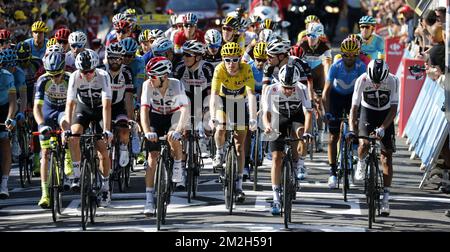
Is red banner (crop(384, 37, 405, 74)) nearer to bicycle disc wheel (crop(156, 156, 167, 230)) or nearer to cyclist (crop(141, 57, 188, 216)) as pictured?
A: cyclist (crop(141, 57, 188, 216))

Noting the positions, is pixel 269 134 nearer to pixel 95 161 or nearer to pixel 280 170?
pixel 280 170

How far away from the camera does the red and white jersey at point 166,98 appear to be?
16328 millimetres

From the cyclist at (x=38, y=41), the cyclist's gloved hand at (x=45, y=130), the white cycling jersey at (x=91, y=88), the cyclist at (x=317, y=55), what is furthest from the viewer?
the cyclist at (x=317, y=55)

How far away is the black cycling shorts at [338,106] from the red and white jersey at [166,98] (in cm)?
305

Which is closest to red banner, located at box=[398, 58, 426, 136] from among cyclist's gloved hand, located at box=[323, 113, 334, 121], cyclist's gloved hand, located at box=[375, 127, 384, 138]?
cyclist's gloved hand, located at box=[323, 113, 334, 121]

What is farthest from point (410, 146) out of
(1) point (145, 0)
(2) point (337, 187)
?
(1) point (145, 0)

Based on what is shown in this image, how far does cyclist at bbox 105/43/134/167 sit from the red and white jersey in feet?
5.12

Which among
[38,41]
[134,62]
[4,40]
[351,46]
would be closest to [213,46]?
[134,62]

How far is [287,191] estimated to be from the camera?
1566 cm

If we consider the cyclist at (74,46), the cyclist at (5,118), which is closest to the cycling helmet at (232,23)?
the cyclist at (74,46)

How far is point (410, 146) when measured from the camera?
2325 cm

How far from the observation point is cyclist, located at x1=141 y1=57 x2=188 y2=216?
16.1 m

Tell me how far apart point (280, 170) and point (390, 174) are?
1.25 metres

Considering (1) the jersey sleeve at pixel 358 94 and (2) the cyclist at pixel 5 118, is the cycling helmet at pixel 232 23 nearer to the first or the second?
(2) the cyclist at pixel 5 118
